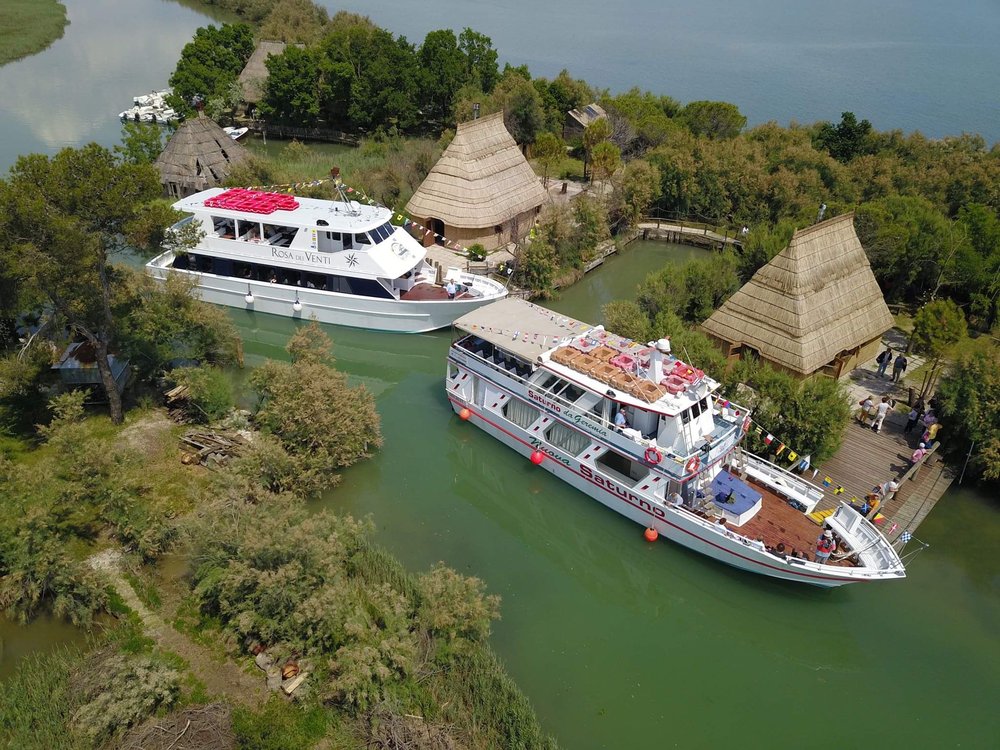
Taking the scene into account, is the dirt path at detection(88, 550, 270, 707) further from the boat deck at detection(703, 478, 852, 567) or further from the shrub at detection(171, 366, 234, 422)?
the boat deck at detection(703, 478, 852, 567)

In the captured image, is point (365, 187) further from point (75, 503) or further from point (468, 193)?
point (75, 503)

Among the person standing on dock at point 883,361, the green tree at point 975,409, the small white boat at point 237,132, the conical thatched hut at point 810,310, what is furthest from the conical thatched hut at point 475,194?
the small white boat at point 237,132

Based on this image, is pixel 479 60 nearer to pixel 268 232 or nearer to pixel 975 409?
pixel 268 232

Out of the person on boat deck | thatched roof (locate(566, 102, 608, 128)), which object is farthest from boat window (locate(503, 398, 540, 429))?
thatched roof (locate(566, 102, 608, 128))

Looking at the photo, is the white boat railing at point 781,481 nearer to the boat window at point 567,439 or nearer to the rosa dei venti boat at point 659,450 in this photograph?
the rosa dei venti boat at point 659,450

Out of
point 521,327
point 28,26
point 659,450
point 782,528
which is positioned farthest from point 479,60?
point 28,26

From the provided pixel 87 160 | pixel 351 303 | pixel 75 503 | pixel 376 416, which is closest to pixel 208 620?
pixel 75 503

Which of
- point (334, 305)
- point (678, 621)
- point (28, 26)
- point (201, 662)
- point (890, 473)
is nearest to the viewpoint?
point (201, 662)

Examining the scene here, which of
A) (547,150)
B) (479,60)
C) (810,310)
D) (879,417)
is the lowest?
(879,417)
